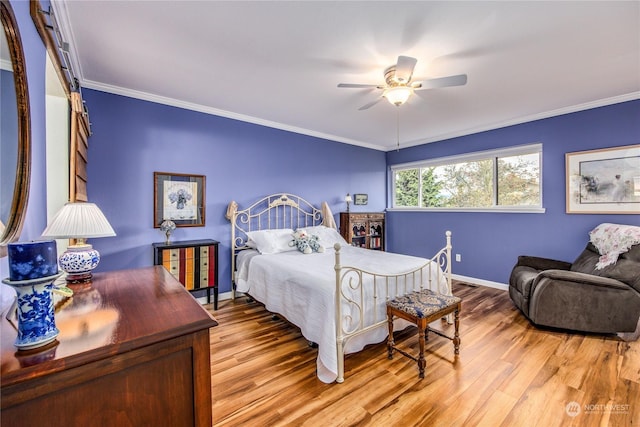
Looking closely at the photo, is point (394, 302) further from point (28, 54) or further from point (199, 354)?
point (28, 54)

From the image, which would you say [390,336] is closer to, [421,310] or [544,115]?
[421,310]

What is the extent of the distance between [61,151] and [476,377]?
368 centimetres

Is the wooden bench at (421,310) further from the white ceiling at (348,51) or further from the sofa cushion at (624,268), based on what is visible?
the white ceiling at (348,51)

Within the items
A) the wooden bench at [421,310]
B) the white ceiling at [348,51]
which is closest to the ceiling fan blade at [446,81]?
the white ceiling at [348,51]

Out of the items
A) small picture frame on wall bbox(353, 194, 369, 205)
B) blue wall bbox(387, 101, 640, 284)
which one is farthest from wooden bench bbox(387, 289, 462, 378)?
small picture frame on wall bbox(353, 194, 369, 205)

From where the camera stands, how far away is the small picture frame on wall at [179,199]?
332cm

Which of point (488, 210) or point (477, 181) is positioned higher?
point (477, 181)

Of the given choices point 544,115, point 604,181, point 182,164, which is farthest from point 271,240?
point 604,181

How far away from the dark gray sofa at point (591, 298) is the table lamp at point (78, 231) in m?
3.77

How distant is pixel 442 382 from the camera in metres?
2.04

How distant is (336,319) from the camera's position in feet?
6.88

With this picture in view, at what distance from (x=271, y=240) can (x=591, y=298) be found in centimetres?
345

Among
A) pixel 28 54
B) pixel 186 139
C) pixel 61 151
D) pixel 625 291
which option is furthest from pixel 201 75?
pixel 625 291

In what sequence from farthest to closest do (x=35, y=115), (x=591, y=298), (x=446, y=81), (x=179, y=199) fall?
(x=179, y=199) → (x=591, y=298) → (x=446, y=81) → (x=35, y=115)
